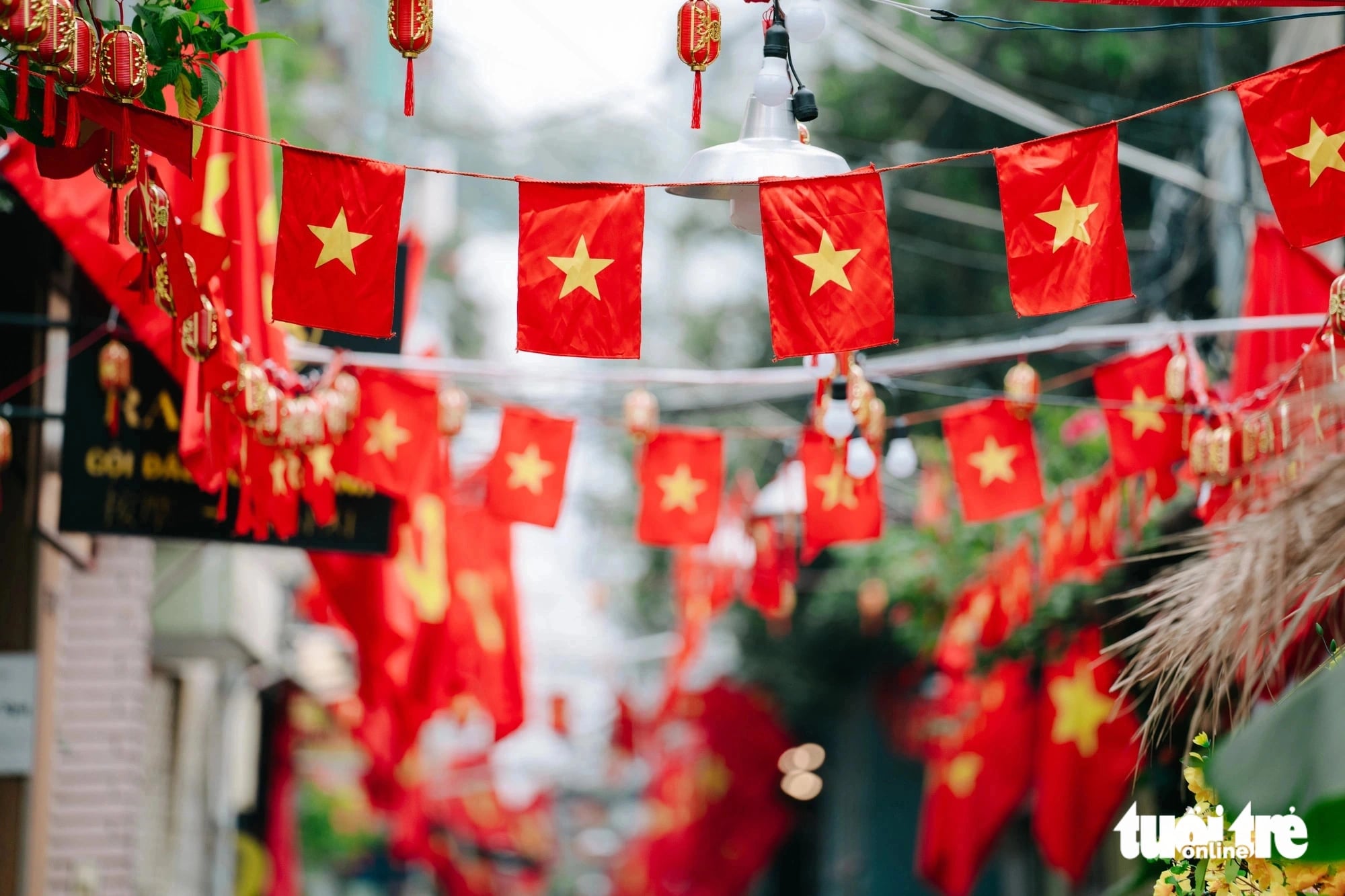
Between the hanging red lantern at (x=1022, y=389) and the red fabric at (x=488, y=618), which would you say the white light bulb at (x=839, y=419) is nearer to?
the hanging red lantern at (x=1022, y=389)

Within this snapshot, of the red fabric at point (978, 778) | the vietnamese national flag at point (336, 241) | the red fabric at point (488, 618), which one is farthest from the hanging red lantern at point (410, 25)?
the red fabric at point (978, 778)

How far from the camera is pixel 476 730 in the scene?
115 feet

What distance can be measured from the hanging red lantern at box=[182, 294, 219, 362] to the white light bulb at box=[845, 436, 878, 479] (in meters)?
3.85

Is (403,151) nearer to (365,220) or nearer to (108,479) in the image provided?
(108,479)

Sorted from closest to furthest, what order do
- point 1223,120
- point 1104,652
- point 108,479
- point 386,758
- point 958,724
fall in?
1. point 1104,652
2. point 108,479
3. point 1223,120
4. point 958,724
5. point 386,758

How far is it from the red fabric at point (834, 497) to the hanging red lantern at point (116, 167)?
5.10 m

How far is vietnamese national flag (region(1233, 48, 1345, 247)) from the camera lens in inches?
216

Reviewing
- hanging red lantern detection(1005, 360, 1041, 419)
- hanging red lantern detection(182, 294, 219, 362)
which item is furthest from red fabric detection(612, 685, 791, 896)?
hanging red lantern detection(182, 294, 219, 362)

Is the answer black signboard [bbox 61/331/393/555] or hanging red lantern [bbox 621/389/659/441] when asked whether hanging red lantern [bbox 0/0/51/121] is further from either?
hanging red lantern [bbox 621/389/659/441]

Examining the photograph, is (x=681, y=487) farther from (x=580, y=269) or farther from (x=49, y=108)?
(x=49, y=108)

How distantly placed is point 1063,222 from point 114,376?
424cm

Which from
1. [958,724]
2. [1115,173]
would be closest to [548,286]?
[1115,173]

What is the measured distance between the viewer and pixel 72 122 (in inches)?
191

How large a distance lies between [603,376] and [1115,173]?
3.36 metres
